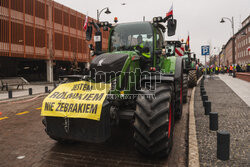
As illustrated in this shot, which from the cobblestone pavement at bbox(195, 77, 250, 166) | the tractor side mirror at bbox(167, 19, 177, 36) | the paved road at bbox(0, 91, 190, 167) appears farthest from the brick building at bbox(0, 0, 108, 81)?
the cobblestone pavement at bbox(195, 77, 250, 166)

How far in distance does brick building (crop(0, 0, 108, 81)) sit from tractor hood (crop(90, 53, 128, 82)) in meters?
25.2

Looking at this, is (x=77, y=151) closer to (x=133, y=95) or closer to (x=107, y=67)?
(x=133, y=95)

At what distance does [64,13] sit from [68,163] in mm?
34020

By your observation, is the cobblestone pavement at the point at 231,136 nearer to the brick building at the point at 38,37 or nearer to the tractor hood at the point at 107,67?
the tractor hood at the point at 107,67

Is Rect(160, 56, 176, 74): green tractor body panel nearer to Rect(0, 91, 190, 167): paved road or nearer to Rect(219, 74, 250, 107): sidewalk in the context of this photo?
Rect(0, 91, 190, 167): paved road

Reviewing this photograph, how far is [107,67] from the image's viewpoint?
3.85m

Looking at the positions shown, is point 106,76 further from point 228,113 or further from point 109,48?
point 228,113

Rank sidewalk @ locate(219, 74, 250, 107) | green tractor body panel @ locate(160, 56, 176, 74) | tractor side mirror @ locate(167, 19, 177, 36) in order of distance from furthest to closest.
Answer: sidewalk @ locate(219, 74, 250, 107), green tractor body panel @ locate(160, 56, 176, 74), tractor side mirror @ locate(167, 19, 177, 36)

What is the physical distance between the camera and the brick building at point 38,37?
82.5 ft

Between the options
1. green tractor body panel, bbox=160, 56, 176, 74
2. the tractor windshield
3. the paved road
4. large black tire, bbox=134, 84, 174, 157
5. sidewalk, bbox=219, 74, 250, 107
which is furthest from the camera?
sidewalk, bbox=219, 74, 250, 107

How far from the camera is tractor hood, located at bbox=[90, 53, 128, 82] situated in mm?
3861

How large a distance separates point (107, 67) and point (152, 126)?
1.45m

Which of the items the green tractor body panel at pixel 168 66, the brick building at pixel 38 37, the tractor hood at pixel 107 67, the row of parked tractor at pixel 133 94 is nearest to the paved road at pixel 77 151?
the row of parked tractor at pixel 133 94

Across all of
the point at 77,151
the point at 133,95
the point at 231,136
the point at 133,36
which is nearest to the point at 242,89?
the point at 231,136
